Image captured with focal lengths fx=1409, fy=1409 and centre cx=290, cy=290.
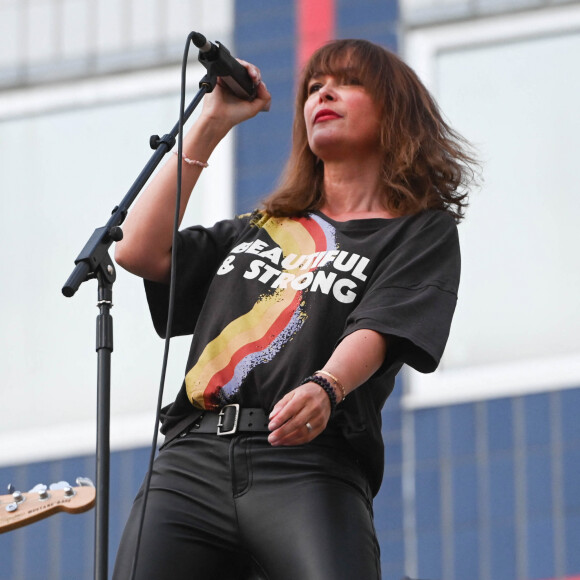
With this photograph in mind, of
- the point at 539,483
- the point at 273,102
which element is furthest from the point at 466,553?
the point at 273,102

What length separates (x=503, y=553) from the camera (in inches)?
204

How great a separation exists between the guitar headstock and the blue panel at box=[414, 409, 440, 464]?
2480mm

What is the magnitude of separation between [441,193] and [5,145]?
4116 mm

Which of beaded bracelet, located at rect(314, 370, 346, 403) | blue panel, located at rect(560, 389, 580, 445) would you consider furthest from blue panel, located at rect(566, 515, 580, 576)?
beaded bracelet, located at rect(314, 370, 346, 403)

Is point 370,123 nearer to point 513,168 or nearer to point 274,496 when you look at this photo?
point 274,496

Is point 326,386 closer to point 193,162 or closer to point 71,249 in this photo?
point 193,162

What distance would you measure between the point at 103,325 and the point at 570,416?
3.17 m

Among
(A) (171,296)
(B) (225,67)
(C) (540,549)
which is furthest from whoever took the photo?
(C) (540,549)

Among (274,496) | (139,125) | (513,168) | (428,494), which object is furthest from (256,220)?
(139,125)

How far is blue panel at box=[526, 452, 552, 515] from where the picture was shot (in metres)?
5.25

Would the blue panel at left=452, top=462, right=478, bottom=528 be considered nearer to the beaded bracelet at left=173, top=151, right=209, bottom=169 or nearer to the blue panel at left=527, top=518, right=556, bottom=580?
the blue panel at left=527, top=518, right=556, bottom=580

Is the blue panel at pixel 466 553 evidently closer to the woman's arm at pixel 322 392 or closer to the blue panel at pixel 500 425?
the blue panel at pixel 500 425

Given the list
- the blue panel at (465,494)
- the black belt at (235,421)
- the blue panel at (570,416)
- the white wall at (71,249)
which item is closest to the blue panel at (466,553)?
the blue panel at (465,494)

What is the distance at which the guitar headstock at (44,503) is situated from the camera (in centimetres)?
313
